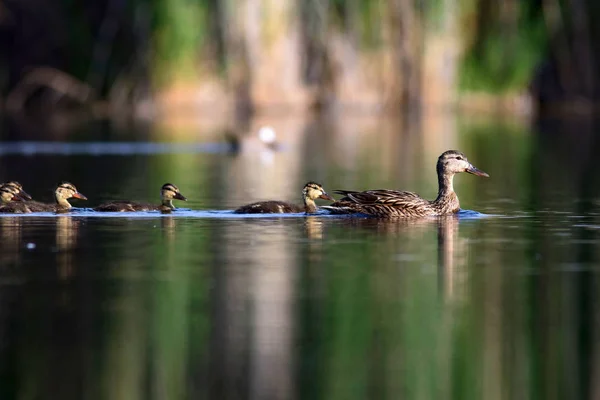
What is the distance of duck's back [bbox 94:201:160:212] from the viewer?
15.0m

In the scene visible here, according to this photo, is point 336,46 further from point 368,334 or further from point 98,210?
point 368,334

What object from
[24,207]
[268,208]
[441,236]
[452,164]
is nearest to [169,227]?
[268,208]

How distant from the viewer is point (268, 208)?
14.9m

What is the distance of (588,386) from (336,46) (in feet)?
102

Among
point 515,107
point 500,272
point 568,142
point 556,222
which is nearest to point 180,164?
point 568,142

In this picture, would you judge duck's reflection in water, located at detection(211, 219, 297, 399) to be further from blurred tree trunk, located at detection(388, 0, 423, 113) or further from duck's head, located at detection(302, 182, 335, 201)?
blurred tree trunk, located at detection(388, 0, 423, 113)

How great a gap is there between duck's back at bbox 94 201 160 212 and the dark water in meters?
0.36

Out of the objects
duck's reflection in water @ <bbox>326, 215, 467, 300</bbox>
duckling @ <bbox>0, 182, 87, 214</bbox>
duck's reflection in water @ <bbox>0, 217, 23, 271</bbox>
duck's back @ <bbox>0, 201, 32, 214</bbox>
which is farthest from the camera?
duckling @ <bbox>0, 182, 87, 214</bbox>

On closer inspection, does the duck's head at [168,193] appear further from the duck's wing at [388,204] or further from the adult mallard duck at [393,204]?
the duck's wing at [388,204]

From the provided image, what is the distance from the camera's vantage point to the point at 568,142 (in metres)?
28.8

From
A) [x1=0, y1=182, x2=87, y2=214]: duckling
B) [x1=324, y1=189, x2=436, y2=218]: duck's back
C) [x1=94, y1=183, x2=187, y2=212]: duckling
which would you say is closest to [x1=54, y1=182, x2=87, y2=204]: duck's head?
[x1=0, y1=182, x2=87, y2=214]: duckling

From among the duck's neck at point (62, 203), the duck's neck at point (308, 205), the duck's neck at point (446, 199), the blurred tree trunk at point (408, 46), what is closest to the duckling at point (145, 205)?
the duck's neck at point (62, 203)

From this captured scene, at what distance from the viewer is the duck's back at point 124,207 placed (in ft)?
49.2

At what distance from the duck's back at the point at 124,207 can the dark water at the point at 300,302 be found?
356 mm
